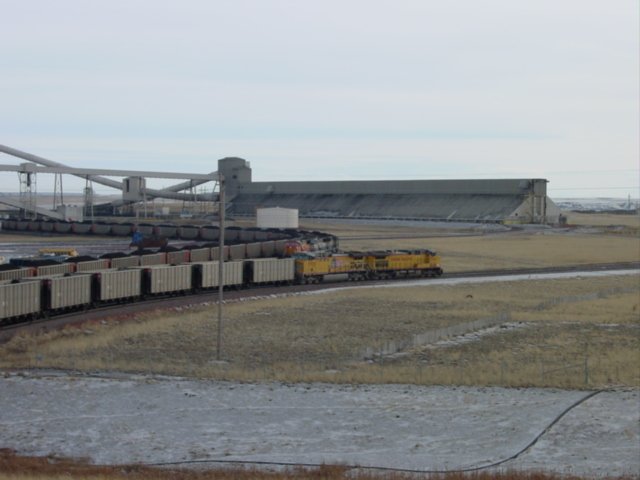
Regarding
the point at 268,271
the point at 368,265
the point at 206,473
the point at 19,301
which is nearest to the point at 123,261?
the point at 268,271

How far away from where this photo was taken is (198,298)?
5122 cm

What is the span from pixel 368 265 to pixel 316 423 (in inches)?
1677

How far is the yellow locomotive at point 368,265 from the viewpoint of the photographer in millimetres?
62469

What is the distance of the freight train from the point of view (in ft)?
134

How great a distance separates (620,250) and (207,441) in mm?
83365

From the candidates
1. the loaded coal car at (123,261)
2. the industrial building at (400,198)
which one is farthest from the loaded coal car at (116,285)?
the industrial building at (400,198)

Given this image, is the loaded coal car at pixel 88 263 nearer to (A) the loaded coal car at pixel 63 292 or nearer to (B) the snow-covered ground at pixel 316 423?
(A) the loaded coal car at pixel 63 292

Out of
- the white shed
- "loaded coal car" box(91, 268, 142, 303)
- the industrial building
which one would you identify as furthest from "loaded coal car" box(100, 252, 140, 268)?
the industrial building

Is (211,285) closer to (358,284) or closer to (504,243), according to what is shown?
(358,284)

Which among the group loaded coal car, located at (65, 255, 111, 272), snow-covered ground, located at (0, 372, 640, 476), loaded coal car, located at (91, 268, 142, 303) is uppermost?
loaded coal car, located at (65, 255, 111, 272)

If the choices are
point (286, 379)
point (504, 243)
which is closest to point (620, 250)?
point (504, 243)

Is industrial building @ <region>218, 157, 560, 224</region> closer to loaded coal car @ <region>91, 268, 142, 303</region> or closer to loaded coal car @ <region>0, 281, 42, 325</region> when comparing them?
loaded coal car @ <region>91, 268, 142, 303</region>

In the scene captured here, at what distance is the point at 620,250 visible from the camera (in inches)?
3792

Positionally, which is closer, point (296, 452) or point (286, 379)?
point (296, 452)
